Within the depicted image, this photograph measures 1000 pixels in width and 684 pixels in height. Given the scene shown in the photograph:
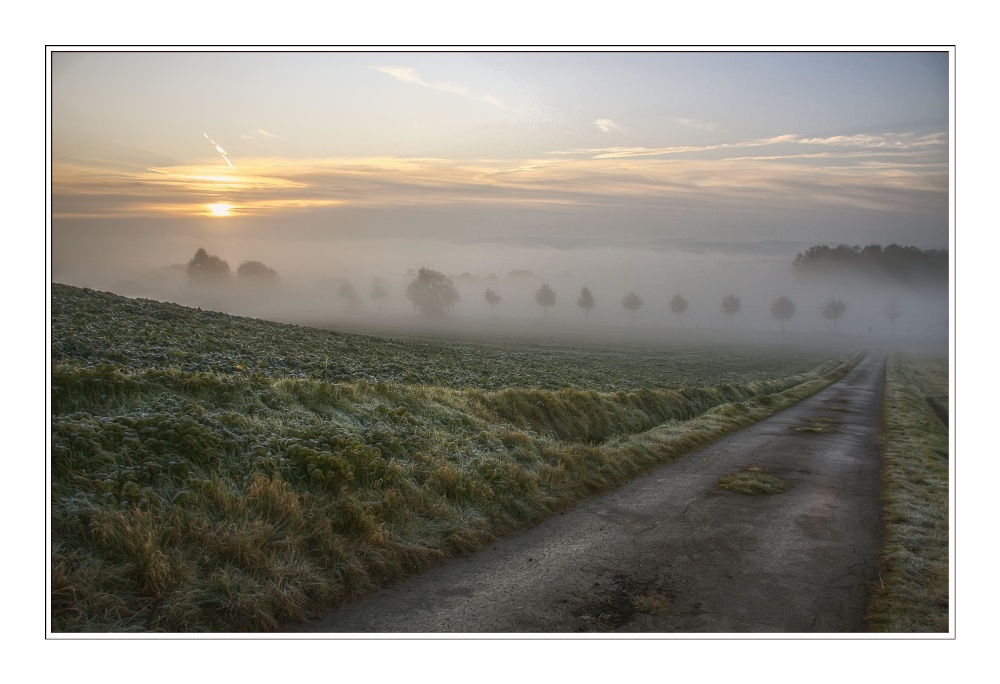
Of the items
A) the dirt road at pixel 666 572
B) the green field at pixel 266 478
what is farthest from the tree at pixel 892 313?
the green field at pixel 266 478

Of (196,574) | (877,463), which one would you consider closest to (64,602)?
(196,574)

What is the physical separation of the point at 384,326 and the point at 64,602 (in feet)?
64.7

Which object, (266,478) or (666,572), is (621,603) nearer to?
(666,572)

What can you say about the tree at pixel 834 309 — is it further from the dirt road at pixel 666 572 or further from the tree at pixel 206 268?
the tree at pixel 206 268

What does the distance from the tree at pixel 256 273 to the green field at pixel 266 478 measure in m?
2.64

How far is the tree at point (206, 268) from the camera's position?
15019 mm

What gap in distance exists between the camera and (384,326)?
2514 centimetres

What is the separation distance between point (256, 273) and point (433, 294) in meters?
8.49

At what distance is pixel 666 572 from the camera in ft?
24.5

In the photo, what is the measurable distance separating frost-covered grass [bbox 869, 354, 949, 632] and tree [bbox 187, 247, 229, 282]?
47.4ft

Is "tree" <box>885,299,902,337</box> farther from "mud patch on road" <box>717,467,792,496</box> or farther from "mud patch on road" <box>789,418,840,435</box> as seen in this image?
"mud patch on road" <box>789,418,840,435</box>

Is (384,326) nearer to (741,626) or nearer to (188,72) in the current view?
(188,72)

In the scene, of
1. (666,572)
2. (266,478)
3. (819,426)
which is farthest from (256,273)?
(819,426)
